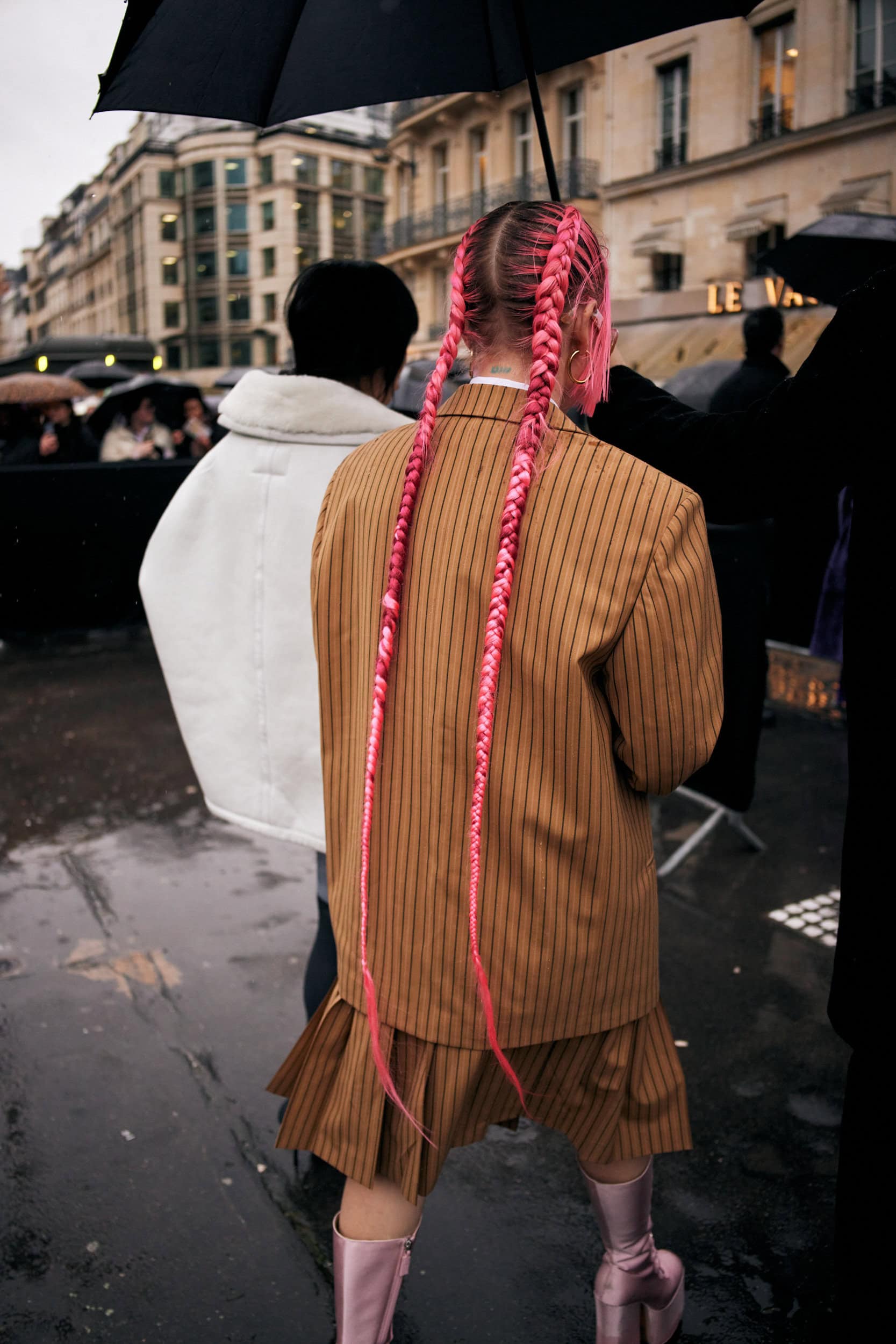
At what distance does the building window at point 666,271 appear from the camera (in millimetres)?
19781

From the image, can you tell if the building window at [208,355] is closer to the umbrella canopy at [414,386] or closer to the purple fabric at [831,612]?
the umbrella canopy at [414,386]

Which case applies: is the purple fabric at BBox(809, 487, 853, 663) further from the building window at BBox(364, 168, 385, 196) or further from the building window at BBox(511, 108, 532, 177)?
the building window at BBox(364, 168, 385, 196)

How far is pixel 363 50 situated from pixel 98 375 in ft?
48.9

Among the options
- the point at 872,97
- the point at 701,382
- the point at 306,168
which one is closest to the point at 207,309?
the point at 306,168

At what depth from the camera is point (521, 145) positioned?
949 inches

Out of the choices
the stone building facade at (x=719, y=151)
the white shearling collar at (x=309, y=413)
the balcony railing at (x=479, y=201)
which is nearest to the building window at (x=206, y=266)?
the balcony railing at (x=479, y=201)

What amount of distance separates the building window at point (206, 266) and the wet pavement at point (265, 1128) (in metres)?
39.9

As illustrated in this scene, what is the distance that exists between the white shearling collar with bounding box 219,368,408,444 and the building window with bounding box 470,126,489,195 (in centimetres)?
2578

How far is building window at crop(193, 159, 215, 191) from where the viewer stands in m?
29.8

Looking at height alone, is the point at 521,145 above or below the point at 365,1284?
above

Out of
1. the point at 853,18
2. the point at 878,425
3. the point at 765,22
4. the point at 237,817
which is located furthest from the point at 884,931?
the point at 765,22

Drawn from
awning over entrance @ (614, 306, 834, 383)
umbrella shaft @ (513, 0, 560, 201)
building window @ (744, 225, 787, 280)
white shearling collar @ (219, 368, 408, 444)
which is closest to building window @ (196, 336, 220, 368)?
awning over entrance @ (614, 306, 834, 383)

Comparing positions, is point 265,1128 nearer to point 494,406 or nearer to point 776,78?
point 494,406

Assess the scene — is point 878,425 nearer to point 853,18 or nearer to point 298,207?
point 853,18
